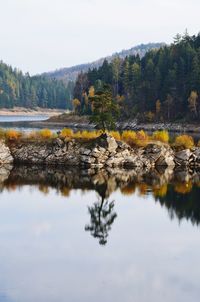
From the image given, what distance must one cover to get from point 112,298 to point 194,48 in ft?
465

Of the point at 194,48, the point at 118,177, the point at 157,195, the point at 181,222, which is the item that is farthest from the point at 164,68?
the point at 181,222

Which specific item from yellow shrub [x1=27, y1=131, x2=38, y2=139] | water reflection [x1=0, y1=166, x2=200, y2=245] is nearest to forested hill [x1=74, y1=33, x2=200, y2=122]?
yellow shrub [x1=27, y1=131, x2=38, y2=139]

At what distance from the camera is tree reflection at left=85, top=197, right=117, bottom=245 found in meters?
40.7

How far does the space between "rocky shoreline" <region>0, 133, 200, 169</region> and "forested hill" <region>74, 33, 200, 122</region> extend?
2482 inches

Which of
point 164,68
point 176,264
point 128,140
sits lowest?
point 176,264

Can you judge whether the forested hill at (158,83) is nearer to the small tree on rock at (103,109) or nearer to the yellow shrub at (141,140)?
the yellow shrub at (141,140)

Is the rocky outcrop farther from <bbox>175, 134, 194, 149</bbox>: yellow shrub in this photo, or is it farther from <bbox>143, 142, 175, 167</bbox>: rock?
<bbox>175, 134, 194, 149</bbox>: yellow shrub

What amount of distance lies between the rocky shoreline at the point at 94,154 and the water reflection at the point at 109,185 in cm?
343

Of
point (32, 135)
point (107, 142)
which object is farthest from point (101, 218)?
point (32, 135)

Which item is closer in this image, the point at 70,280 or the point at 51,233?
the point at 70,280

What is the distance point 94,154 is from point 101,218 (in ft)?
103

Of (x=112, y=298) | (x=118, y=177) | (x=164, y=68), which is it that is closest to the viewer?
(x=112, y=298)

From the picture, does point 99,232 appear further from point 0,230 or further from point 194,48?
point 194,48

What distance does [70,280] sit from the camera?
30.2m
